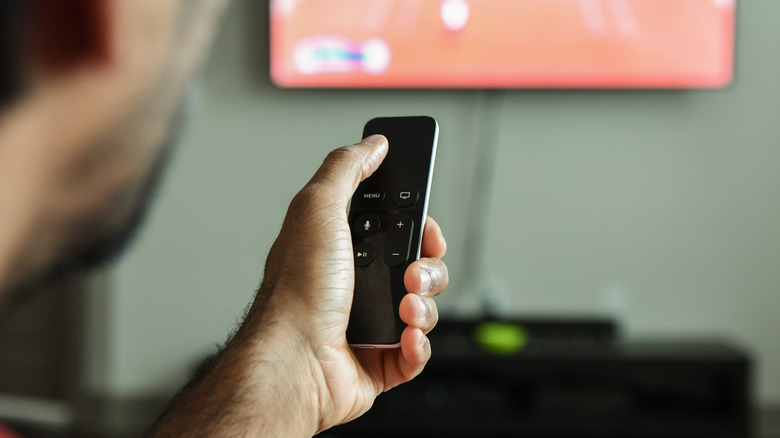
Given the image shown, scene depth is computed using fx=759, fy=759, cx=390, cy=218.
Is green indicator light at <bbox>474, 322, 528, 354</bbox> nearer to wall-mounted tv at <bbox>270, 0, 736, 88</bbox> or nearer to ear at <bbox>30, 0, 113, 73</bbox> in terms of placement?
wall-mounted tv at <bbox>270, 0, 736, 88</bbox>

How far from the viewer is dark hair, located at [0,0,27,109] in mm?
157

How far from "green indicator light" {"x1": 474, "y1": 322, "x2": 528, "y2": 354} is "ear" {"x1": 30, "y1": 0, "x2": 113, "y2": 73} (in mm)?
1703

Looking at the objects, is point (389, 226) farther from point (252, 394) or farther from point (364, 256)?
point (252, 394)

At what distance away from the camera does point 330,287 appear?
0.69 m

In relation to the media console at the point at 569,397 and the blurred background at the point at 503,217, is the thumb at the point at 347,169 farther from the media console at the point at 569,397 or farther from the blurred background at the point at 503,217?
the blurred background at the point at 503,217

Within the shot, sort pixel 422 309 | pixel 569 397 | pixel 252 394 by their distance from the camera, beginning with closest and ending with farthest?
pixel 252 394
pixel 422 309
pixel 569 397

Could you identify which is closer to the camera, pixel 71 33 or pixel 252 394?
pixel 71 33

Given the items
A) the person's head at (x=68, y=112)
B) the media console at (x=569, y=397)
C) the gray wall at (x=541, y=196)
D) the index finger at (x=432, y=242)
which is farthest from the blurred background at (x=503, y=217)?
the person's head at (x=68, y=112)

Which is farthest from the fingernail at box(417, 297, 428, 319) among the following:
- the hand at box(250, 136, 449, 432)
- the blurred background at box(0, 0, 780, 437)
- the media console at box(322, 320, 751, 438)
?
the blurred background at box(0, 0, 780, 437)

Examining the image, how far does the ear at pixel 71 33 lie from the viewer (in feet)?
0.53

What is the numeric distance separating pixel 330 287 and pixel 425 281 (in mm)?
96

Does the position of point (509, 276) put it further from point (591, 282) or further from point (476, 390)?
point (476, 390)

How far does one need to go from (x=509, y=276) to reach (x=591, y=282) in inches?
8.7

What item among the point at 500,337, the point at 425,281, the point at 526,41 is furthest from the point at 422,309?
the point at 526,41
